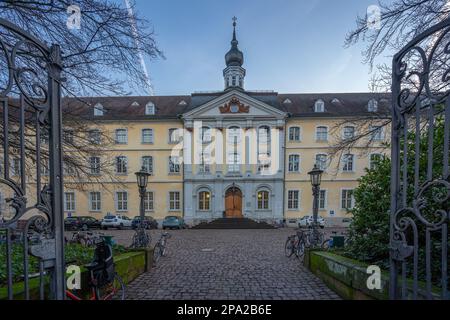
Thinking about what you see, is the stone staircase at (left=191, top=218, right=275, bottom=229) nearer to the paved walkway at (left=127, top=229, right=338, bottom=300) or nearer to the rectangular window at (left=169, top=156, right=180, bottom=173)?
the rectangular window at (left=169, top=156, right=180, bottom=173)

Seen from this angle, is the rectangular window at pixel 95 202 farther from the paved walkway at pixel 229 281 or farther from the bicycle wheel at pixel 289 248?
the bicycle wheel at pixel 289 248

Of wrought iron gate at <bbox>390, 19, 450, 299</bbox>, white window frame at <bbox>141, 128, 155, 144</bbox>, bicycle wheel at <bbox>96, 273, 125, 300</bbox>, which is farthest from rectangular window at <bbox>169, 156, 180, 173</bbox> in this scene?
wrought iron gate at <bbox>390, 19, 450, 299</bbox>

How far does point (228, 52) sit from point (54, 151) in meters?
28.1

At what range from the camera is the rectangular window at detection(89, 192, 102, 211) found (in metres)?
23.2

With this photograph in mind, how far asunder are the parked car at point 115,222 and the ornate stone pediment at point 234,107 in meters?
13.5

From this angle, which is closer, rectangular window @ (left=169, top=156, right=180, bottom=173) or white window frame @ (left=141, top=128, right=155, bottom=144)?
rectangular window @ (left=169, top=156, right=180, bottom=173)

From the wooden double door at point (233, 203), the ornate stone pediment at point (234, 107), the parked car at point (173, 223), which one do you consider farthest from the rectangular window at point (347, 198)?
the parked car at point (173, 223)

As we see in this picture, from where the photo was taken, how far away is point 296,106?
24.8m

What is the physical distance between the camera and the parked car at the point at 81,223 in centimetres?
2038

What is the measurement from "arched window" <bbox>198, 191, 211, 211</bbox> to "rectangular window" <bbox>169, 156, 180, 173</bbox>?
3.29 m

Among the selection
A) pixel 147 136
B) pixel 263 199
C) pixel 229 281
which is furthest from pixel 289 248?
pixel 147 136

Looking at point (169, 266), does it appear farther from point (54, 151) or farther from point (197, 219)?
point (197, 219)
